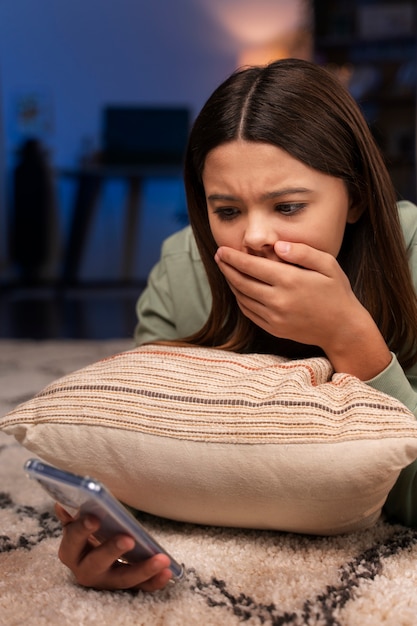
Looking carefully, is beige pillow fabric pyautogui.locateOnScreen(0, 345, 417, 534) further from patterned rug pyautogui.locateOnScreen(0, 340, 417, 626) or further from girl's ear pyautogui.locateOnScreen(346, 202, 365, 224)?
girl's ear pyautogui.locateOnScreen(346, 202, 365, 224)

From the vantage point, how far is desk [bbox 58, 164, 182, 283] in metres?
4.61

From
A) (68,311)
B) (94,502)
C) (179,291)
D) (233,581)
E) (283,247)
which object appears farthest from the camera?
(68,311)

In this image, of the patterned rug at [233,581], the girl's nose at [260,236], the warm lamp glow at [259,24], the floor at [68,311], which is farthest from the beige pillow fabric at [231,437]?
the warm lamp glow at [259,24]

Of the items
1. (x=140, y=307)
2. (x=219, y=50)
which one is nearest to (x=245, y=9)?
(x=219, y=50)

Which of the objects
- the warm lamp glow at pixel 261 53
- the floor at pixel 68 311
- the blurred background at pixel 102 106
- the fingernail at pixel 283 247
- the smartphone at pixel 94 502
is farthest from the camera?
the warm lamp glow at pixel 261 53

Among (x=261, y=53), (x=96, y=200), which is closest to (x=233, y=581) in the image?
(x=96, y=200)

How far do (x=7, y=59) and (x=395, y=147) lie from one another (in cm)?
246

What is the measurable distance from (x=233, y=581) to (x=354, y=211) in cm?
47

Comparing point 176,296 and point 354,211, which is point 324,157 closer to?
point 354,211

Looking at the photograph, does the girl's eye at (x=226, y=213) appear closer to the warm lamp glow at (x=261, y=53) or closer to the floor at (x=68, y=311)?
the floor at (x=68, y=311)

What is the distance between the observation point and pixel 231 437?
2.38ft

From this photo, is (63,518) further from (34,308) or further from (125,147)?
(125,147)

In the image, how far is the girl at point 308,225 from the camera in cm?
83

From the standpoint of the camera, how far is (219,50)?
4.82 m
